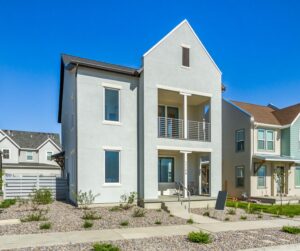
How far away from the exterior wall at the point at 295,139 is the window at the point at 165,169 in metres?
11.8

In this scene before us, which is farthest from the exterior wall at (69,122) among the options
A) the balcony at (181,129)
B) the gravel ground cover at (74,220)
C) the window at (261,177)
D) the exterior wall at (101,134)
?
the window at (261,177)

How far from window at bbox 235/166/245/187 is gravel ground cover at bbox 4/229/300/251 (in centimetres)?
1389

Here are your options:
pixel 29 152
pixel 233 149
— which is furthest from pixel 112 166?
pixel 29 152

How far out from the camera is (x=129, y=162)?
15.6 meters

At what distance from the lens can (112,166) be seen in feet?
49.9

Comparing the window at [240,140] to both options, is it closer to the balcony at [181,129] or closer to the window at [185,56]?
the balcony at [181,129]

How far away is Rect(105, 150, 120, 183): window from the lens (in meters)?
15.1

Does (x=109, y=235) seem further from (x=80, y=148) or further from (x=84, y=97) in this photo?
(x=84, y=97)

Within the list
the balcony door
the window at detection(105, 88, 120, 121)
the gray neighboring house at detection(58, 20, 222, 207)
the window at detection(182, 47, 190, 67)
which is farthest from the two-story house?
the window at detection(105, 88, 120, 121)

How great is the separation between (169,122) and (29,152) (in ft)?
96.0

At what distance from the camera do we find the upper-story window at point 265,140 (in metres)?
23.3

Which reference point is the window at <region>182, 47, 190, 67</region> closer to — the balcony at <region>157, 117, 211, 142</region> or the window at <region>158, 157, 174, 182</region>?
the balcony at <region>157, 117, 211, 142</region>

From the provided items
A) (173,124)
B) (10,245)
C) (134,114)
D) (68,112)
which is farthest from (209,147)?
(10,245)

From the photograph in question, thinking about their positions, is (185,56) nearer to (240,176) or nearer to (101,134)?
(101,134)
